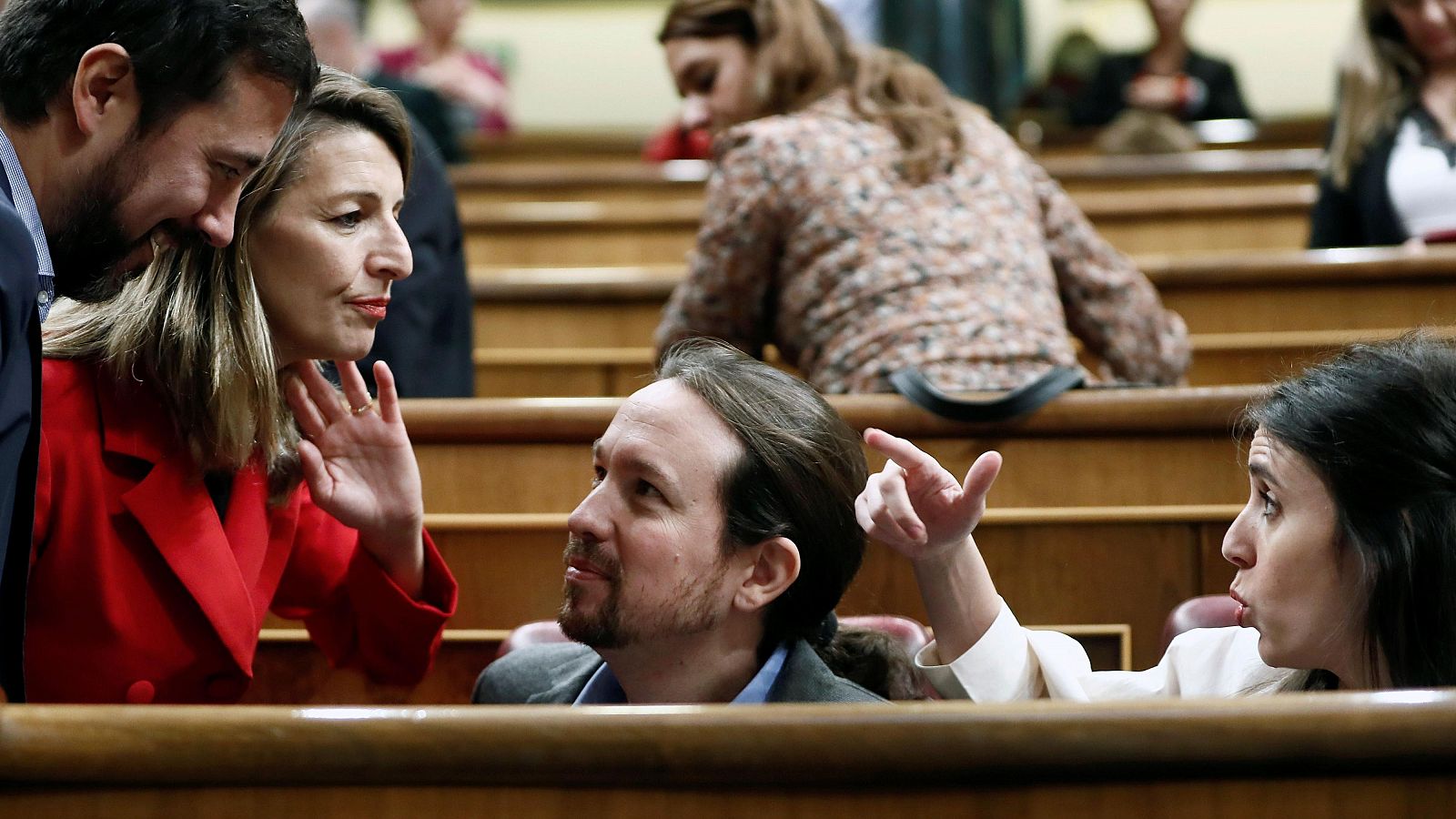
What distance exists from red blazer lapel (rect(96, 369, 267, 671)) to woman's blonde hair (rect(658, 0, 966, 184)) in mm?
1002

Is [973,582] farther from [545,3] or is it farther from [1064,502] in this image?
[545,3]

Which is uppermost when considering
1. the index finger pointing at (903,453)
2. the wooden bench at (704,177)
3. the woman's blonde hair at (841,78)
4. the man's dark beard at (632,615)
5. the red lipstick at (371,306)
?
the woman's blonde hair at (841,78)

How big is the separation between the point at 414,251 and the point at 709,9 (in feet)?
1.74

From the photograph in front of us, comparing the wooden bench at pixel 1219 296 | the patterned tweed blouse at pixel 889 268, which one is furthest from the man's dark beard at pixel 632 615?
the wooden bench at pixel 1219 296

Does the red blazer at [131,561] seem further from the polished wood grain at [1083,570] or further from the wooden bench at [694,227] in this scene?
the wooden bench at [694,227]

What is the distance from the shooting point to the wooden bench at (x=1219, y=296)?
2373 mm

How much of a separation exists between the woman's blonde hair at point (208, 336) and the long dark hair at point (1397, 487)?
83cm

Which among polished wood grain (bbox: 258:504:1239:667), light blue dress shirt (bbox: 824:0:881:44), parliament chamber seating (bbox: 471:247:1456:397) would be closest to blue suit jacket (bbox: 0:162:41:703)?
polished wood grain (bbox: 258:504:1239:667)

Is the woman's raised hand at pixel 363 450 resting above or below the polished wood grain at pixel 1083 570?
above

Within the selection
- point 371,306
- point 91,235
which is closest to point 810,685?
point 371,306

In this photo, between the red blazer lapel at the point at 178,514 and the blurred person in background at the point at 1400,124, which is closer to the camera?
the red blazer lapel at the point at 178,514

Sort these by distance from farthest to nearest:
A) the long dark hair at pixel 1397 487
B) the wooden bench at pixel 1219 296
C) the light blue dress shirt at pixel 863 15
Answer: the light blue dress shirt at pixel 863 15 < the wooden bench at pixel 1219 296 < the long dark hair at pixel 1397 487

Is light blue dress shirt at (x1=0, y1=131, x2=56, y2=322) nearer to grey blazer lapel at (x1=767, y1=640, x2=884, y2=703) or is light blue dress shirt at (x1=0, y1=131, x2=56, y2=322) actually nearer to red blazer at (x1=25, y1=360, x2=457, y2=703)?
red blazer at (x1=25, y1=360, x2=457, y2=703)

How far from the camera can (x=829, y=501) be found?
1267 millimetres
